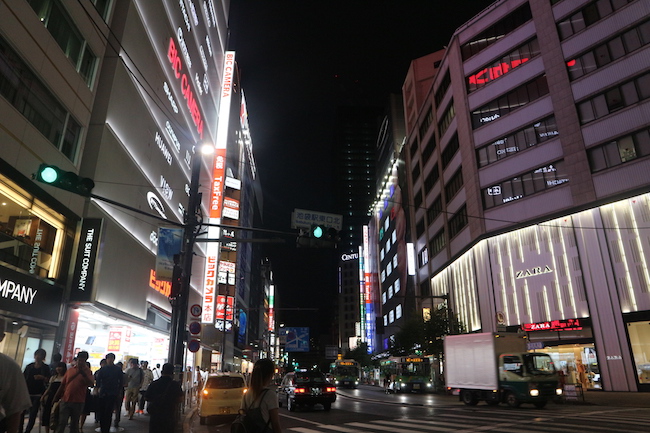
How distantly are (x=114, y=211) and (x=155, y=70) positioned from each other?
9.69 meters

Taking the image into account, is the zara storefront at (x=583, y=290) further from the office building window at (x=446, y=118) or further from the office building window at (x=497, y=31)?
the office building window at (x=497, y=31)

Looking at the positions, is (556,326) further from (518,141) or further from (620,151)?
(518,141)

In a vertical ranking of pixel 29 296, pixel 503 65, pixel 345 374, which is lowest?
pixel 345 374

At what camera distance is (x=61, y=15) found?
1594 cm

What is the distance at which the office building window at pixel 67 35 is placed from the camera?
49.1 ft

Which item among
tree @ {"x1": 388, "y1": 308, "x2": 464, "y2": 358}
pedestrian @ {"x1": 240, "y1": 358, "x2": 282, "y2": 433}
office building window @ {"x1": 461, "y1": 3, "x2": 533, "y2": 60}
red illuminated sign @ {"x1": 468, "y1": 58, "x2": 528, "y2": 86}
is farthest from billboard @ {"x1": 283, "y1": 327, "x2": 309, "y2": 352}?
pedestrian @ {"x1": 240, "y1": 358, "x2": 282, "y2": 433}

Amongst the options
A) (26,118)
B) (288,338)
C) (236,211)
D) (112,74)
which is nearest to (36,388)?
(26,118)

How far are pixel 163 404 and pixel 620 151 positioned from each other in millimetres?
32382

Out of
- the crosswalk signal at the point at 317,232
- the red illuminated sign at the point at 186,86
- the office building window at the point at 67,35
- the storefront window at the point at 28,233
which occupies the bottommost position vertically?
the crosswalk signal at the point at 317,232

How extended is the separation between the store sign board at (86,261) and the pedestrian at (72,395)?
8404mm

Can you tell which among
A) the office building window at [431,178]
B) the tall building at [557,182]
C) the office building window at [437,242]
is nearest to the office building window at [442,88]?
the tall building at [557,182]

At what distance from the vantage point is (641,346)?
2691cm

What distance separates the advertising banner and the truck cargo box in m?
14.7

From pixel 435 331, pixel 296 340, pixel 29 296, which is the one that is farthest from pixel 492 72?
pixel 296 340
